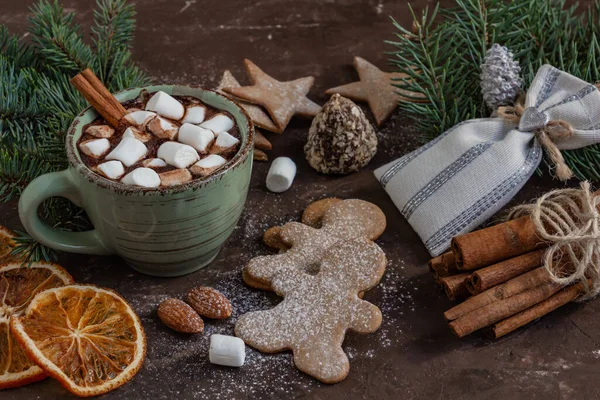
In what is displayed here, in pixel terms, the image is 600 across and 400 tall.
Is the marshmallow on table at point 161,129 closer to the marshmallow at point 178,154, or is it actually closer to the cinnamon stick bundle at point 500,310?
the marshmallow at point 178,154

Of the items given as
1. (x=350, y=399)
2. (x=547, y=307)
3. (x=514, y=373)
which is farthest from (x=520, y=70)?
(x=350, y=399)

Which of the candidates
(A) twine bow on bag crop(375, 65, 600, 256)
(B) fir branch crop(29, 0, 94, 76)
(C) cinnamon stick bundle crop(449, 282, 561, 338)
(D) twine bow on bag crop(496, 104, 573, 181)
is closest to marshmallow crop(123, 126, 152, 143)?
(B) fir branch crop(29, 0, 94, 76)

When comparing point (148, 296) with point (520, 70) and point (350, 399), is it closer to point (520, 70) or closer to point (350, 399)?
point (350, 399)

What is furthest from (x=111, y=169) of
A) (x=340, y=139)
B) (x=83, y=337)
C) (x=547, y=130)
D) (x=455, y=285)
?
(x=547, y=130)

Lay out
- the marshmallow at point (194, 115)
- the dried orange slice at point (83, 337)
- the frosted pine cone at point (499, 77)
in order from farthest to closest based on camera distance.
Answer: the frosted pine cone at point (499, 77) < the marshmallow at point (194, 115) < the dried orange slice at point (83, 337)

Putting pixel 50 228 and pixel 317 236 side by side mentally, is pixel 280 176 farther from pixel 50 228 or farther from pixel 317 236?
pixel 50 228

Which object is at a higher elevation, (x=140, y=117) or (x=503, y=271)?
(x=140, y=117)

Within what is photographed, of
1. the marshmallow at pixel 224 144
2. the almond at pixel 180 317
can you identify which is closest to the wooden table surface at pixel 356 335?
the almond at pixel 180 317

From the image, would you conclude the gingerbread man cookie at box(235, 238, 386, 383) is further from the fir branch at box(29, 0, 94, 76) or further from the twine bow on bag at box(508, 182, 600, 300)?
the fir branch at box(29, 0, 94, 76)
